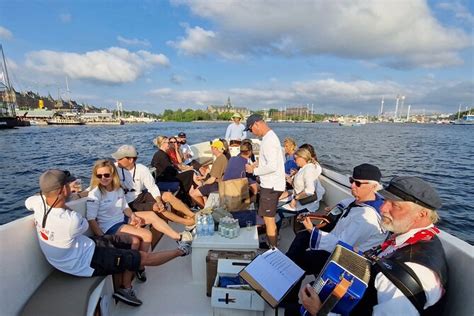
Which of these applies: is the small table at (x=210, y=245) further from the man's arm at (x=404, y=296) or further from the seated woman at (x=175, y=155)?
the seated woman at (x=175, y=155)

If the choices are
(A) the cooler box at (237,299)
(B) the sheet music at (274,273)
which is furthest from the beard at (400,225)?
(A) the cooler box at (237,299)

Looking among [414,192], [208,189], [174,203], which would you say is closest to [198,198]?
[208,189]

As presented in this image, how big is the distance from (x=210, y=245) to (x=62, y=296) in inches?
39.3

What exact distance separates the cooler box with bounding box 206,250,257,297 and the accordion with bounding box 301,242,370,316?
0.77 meters

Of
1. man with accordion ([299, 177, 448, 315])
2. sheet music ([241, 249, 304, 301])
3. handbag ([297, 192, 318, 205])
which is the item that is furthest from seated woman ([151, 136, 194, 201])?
man with accordion ([299, 177, 448, 315])

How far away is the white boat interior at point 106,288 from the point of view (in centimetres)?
124

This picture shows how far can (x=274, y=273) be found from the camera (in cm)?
152

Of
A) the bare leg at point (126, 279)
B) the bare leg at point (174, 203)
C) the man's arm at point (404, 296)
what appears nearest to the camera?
the man's arm at point (404, 296)

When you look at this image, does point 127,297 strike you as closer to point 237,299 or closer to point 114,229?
point 114,229

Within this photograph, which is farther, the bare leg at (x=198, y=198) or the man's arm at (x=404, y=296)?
the bare leg at (x=198, y=198)

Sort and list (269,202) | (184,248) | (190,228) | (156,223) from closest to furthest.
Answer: (184,248) → (269,202) → (156,223) → (190,228)

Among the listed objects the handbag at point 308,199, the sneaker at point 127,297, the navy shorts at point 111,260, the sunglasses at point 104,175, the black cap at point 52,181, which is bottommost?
the sneaker at point 127,297

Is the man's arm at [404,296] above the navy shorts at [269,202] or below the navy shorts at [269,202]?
above

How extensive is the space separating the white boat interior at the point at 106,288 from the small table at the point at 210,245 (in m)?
0.11
